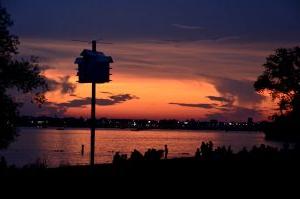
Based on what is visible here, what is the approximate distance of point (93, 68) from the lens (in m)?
18.2

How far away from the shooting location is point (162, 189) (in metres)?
14.6

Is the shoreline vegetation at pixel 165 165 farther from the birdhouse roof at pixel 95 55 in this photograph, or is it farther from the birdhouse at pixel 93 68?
the birdhouse roof at pixel 95 55

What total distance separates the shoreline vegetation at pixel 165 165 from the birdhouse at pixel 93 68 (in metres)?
2.47

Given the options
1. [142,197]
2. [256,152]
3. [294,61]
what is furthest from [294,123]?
[142,197]

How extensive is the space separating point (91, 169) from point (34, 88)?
829 centimetres

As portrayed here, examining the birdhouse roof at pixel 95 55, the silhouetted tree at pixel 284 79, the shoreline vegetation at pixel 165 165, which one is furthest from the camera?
the silhouetted tree at pixel 284 79

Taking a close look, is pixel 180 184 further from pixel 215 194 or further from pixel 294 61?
pixel 294 61

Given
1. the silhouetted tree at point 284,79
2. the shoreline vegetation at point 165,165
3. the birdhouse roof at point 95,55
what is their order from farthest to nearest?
1. the silhouetted tree at point 284,79
2. the birdhouse roof at point 95,55
3. the shoreline vegetation at point 165,165

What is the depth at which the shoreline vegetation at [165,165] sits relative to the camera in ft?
52.0

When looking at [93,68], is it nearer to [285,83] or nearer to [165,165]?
[165,165]

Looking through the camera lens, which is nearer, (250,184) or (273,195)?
(273,195)

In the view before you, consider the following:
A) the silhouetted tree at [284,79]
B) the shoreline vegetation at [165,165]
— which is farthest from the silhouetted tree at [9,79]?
the silhouetted tree at [284,79]

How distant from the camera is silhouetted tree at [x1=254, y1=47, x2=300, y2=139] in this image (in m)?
43.5

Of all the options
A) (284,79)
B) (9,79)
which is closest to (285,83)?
(284,79)
